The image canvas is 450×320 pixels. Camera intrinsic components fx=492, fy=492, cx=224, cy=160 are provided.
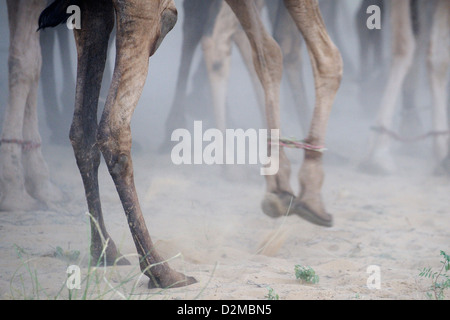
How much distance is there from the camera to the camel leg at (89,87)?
1974 millimetres

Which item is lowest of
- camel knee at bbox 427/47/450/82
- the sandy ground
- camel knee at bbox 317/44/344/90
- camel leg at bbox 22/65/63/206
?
the sandy ground

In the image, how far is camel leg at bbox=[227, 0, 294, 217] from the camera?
2768 millimetres

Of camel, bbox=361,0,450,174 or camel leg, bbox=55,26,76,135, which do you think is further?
camel, bbox=361,0,450,174

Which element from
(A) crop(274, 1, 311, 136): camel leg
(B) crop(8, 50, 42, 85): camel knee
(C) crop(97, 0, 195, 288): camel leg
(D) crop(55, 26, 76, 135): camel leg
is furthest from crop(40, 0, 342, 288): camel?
(A) crop(274, 1, 311, 136): camel leg

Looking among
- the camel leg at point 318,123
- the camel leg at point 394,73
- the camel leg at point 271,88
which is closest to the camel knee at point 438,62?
the camel leg at point 394,73

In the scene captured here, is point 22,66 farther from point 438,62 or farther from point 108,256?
point 438,62

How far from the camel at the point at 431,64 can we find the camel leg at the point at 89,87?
10.9 feet

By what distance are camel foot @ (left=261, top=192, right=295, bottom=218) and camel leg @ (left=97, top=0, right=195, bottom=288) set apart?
1.12m

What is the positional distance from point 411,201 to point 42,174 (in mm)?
2708

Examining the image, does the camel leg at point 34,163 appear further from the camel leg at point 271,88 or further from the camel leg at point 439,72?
the camel leg at point 439,72

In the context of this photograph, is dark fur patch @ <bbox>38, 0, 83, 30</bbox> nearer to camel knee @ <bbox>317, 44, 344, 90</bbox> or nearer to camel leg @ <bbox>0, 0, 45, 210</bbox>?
camel leg @ <bbox>0, 0, 45, 210</bbox>

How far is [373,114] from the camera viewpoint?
23.0 feet

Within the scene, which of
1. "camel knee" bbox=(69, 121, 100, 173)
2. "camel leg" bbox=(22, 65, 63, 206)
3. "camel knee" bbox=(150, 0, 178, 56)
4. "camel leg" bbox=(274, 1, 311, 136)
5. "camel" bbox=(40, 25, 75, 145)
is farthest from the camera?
"camel leg" bbox=(274, 1, 311, 136)
